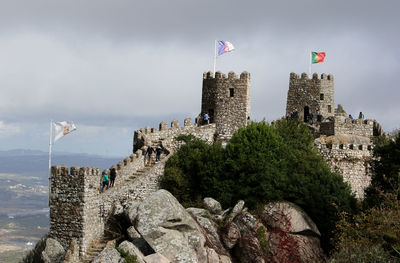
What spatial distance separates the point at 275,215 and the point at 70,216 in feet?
47.5

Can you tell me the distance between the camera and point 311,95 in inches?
2269

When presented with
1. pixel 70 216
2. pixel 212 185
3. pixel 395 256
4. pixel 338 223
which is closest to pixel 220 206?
pixel 212 185

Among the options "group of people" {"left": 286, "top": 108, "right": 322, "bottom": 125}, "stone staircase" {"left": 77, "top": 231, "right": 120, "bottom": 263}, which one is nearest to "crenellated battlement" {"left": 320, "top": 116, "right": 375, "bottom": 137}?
"group of people" {"left": 286, "top": 108, "right": 322, "bottom": 125}

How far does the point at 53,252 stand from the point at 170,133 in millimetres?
16524

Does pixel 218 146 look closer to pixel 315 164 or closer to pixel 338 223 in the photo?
pixel 315 164

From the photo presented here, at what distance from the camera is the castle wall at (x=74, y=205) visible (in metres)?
34.4

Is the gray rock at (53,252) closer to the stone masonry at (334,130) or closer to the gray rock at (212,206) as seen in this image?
the gray rock at (212,206)

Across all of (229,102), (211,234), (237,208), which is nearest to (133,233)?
(211,234)

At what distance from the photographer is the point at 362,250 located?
2883 cm

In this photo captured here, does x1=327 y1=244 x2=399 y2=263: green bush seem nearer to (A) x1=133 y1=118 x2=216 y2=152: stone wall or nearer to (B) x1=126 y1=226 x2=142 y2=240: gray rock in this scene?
(B) x1=126 y1=226 x2=142 y2=240: gray rock

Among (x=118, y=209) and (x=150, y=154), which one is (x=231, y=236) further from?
(x=150, y=154)

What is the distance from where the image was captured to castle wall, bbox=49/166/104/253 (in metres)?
34.4

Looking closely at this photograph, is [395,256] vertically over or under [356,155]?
under

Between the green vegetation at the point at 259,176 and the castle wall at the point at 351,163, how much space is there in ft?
8.56
